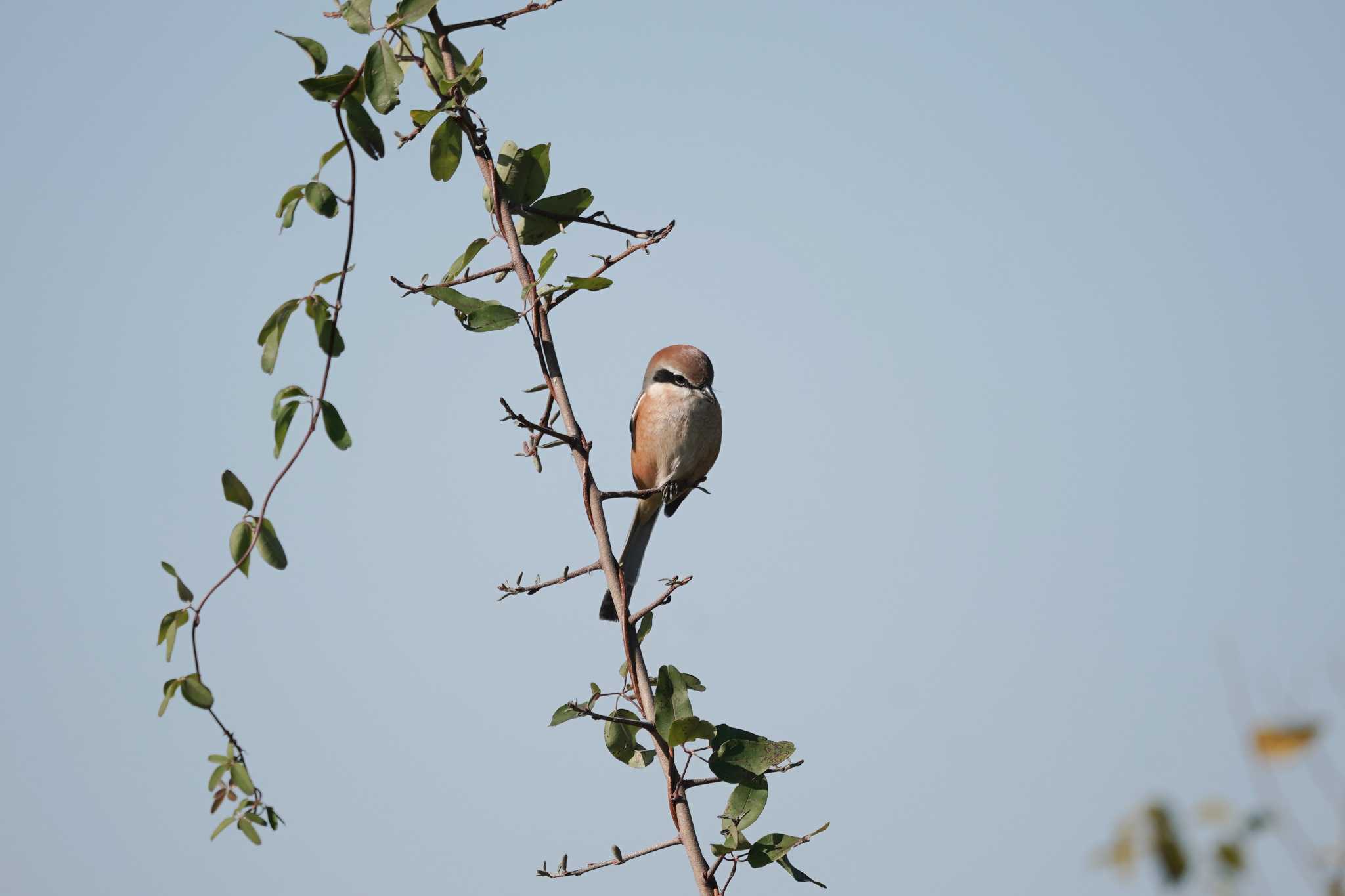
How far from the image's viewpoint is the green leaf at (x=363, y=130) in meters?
1.82

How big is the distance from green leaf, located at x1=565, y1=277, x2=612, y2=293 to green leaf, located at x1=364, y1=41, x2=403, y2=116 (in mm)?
423

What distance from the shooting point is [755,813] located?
6.75ft

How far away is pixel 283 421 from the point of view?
1918 mm

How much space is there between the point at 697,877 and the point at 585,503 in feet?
2.03

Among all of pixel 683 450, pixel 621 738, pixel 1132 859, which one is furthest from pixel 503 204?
pixel 683 450

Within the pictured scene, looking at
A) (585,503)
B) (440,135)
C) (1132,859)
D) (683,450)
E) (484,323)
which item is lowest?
(1132,859)

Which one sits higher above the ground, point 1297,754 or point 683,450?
point 683,450

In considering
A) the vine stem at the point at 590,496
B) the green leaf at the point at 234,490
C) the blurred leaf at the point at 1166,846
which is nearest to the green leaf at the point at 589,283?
the vine stem at the point at 590,496

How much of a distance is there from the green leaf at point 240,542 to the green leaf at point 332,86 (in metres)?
0.69

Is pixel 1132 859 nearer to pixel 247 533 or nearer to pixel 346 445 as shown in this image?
pixel 346 445

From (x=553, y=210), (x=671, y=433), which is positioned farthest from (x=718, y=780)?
(x=671, y=433)

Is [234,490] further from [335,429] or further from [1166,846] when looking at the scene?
[1166,846]

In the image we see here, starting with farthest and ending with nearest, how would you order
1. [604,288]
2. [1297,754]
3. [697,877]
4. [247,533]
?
[604,288], [247,533], [697,877], [1297,754]

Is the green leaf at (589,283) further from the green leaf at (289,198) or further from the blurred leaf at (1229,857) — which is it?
the blurred leaf at (1229,857)
